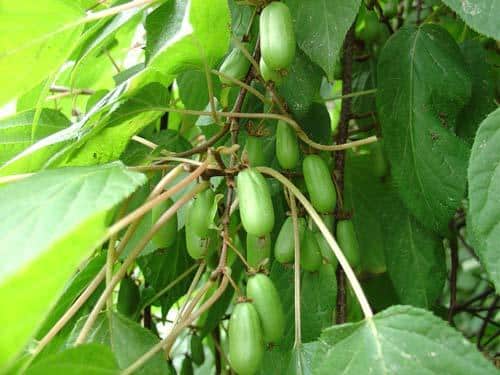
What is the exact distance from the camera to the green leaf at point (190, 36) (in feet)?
2.47

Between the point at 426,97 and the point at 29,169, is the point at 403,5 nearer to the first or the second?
the point at 426,97

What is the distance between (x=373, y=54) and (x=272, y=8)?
0.65m

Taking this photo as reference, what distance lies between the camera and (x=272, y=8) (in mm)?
870

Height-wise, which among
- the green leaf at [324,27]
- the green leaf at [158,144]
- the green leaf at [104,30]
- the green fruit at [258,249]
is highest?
the green leaf at [104,30]

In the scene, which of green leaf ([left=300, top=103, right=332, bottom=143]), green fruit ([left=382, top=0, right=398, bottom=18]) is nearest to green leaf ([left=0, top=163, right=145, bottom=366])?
green leaf ([left=300, top=103, right=332, bottom=143])

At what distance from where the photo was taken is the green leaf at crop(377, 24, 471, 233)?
3.25 ft

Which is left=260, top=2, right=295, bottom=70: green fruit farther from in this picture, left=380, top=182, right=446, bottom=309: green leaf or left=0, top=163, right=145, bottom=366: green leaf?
left=380, top=182, right=446, bottom=309: green leaf

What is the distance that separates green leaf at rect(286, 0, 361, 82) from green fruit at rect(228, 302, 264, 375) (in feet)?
1.14

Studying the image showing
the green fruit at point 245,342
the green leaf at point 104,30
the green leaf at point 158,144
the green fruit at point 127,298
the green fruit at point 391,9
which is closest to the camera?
the green fruit at point 245,342

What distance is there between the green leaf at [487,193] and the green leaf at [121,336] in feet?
1.44

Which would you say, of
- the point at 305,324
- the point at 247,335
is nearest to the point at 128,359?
the point at 247,335

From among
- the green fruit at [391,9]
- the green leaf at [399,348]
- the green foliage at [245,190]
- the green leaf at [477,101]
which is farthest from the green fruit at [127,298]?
the green fruit at [391,9]

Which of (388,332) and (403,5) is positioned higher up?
(403,5)

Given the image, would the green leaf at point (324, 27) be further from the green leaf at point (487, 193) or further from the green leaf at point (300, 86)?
the green leaf at point (487, 193)
